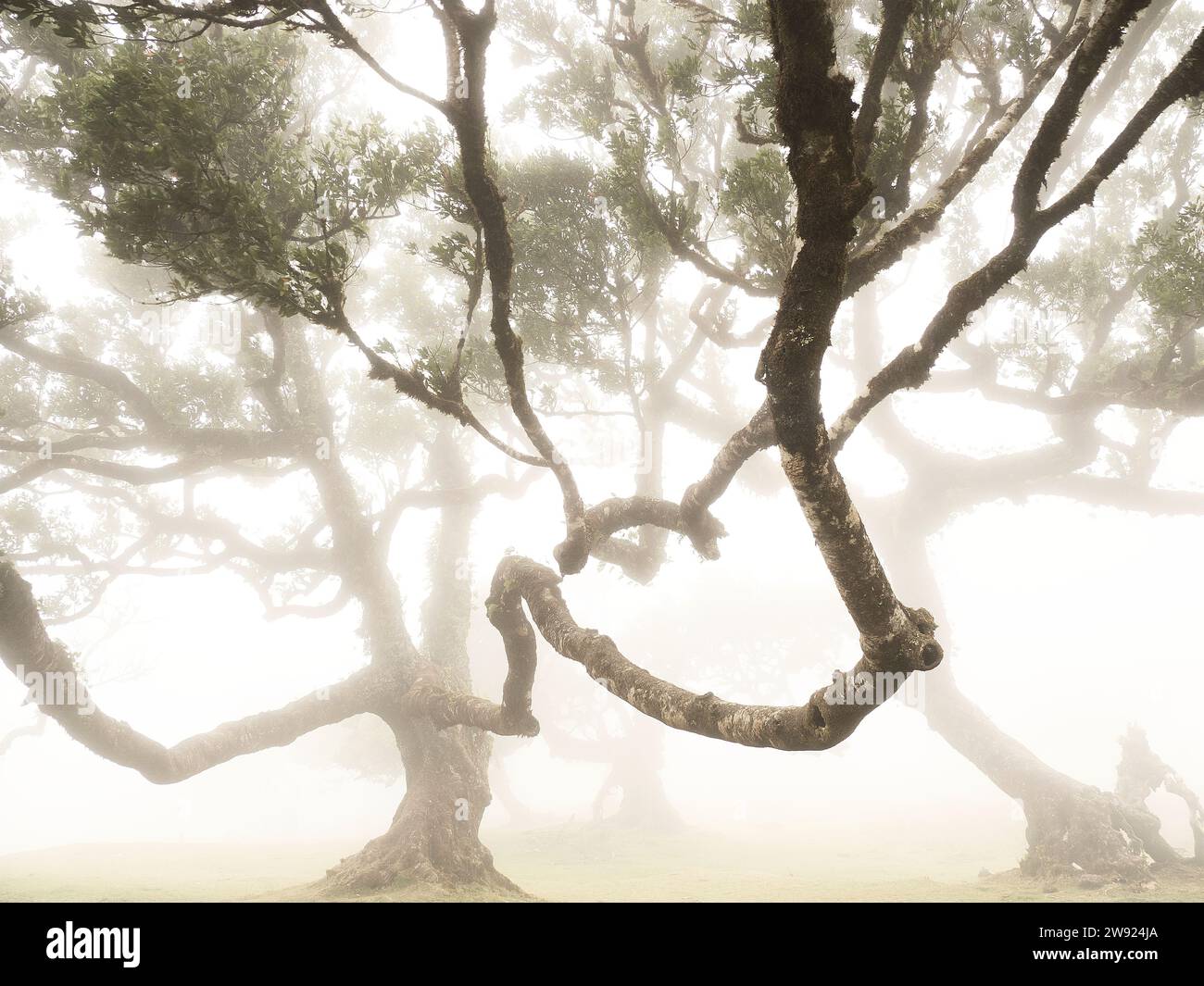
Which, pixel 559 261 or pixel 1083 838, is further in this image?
pixel 1083 838

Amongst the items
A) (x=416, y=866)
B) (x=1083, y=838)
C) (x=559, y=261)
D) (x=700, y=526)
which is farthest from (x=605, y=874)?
(x=559, y=261)

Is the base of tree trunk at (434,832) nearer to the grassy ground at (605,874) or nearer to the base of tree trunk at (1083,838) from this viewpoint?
the grassy ground at (605,874)

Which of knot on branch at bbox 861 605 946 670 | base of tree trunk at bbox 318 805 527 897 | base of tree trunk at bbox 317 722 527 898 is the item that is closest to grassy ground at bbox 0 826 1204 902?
base of tree trunk at bbox 318 805 527 897

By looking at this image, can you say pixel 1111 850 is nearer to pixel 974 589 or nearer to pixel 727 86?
pixel 727 86

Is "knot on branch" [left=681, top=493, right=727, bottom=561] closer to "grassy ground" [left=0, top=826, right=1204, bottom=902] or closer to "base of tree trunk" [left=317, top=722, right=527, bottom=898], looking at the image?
"grassy ground" [left=0, top=826, right=1204, bottom=902]

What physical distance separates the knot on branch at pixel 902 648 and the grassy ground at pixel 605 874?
1035 cm

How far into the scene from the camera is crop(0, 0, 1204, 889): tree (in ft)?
12.5

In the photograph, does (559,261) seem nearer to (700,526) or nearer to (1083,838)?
(700,526)

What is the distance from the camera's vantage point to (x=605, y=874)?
1741cm

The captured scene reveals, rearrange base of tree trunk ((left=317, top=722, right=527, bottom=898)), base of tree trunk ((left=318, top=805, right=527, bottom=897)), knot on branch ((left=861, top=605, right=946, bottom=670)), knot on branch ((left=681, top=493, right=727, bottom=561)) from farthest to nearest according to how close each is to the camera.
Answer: base of tree trunk ((left=317, top=722, right=527, bottom=898)), base of tree trunk ((left=318, top=805, right=527, bottom=897)), knot on branch ((left=681, top=493, right=727, bottom=561)), knot on branch ((left=861, top=605, right=946, bottom=670))

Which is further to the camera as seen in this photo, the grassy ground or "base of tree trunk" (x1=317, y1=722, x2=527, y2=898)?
the grassy ground

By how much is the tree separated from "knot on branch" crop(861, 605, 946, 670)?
0.02 meters

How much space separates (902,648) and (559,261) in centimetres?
1051

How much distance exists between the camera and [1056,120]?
4258 millimetres
